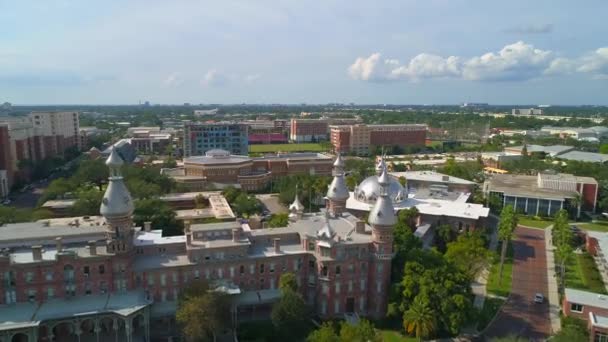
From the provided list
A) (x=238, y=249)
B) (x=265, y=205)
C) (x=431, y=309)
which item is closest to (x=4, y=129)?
(x=265, y=205)

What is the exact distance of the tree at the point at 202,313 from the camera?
148ft

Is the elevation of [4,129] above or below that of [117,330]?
above

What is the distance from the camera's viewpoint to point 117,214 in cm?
5156

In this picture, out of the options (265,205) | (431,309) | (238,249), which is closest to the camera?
(431,309)

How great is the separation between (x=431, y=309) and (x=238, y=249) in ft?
78.1

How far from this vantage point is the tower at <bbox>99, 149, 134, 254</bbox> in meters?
51.3

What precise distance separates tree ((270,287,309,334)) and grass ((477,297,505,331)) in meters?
22.6

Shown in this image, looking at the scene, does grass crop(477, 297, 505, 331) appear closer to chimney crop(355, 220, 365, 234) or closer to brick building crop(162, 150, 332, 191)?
chimney crop(355, 220, 365, 234)

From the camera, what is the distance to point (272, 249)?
58.0 metres

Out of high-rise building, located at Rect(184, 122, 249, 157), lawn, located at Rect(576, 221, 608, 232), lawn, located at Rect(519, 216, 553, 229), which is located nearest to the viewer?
lawn, located at Rect(576, 221, 608, 232)

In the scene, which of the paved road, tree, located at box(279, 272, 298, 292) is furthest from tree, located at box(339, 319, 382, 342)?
the paved road

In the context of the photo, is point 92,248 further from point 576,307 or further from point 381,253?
point 576,307

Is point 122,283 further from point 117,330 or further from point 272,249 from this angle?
point 272,249

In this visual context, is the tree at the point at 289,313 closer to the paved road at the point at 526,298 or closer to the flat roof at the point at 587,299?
the paved road at the point at 526,298
